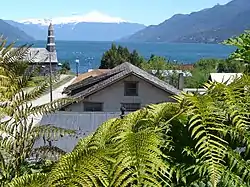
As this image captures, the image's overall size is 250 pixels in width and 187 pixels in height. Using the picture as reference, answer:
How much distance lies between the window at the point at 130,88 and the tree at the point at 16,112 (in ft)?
66.2

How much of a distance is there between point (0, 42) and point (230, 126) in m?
1.33

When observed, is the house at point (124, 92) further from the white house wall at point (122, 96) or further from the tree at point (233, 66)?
the tree at point (233, 66)

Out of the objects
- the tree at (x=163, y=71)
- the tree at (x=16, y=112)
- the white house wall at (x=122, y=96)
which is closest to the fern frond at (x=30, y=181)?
the tree at (x=16, y=112)

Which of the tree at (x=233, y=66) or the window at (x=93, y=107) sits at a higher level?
the tree at (x=233, y=66)

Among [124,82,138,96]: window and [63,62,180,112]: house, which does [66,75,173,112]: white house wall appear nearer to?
[63,62,180,112]: house

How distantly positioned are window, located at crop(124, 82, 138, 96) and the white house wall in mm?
169

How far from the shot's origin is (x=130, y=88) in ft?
74.6

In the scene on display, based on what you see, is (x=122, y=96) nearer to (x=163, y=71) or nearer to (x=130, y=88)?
(x=130, y=88)

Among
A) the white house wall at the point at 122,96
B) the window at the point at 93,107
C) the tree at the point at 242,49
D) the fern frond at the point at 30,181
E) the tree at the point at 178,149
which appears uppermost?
the tree at the point at 242,49

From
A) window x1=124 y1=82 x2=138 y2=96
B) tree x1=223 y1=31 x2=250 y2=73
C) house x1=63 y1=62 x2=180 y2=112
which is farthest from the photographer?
window x1=124 y1=82 x2=138 y2=96

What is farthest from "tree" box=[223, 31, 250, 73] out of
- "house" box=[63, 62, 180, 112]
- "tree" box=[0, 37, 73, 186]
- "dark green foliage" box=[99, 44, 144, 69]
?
"dark green foliage" box=[99, 44, 144, 69]

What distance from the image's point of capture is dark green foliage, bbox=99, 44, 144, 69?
168 feet

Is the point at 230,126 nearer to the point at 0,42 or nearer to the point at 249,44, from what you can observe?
the point at 249,44

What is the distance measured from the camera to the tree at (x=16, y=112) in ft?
7.25
